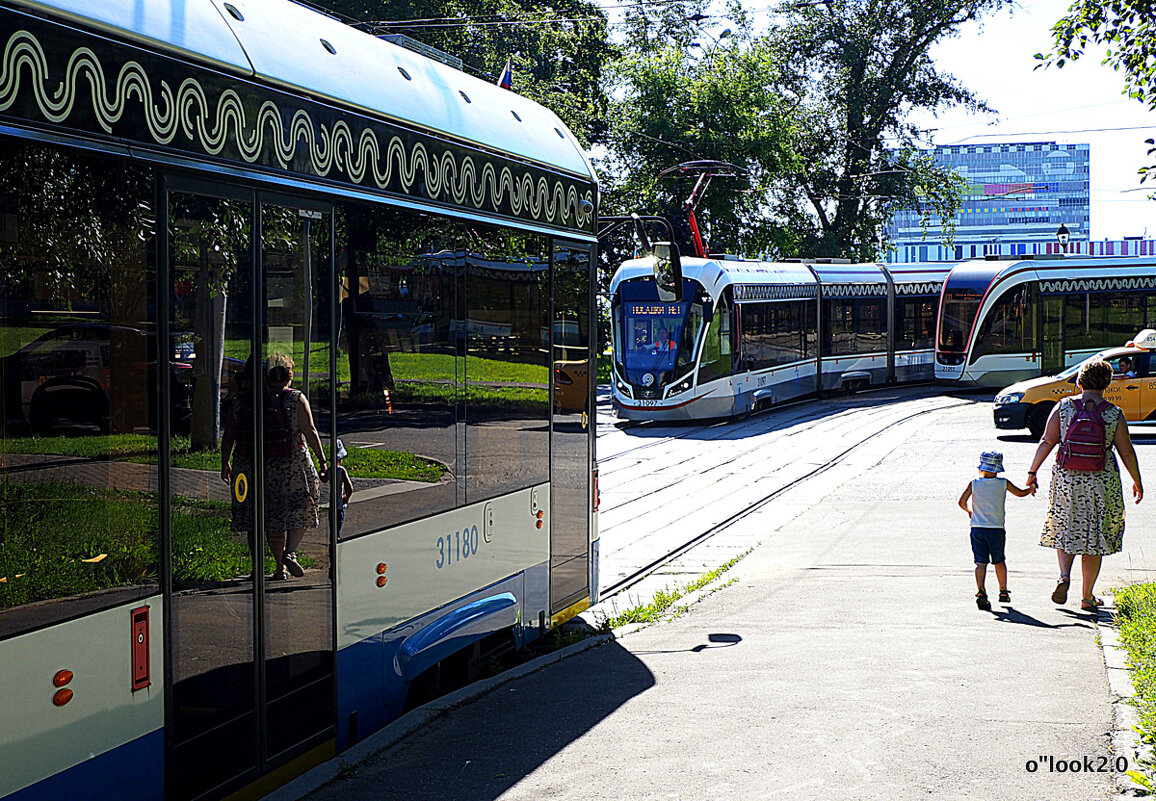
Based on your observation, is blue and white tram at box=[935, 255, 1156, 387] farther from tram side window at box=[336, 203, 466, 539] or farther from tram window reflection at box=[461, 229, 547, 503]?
tram side window at box=[336, 203, 466, 539]

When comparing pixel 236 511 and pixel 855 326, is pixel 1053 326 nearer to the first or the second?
pixel 855 326

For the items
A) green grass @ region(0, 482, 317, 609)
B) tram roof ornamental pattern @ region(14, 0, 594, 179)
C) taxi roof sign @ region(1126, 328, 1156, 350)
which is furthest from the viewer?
taxi roof sign @ region(1126, 328, 1156, 350)

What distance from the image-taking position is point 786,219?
4369cm

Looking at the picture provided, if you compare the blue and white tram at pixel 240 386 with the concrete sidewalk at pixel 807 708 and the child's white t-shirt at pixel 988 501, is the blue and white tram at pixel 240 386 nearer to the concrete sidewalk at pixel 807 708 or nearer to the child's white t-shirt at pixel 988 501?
the concrete sidewalk at pixel 807 708

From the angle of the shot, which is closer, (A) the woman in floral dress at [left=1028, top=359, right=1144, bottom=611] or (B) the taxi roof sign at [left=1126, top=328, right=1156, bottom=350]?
(A) the woman in floral dress at [left=1028, top=359, right=1144, bottom=611]

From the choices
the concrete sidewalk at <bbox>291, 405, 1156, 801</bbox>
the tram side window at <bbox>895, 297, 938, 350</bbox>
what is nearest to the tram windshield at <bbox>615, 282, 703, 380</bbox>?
the tram side window at <bbox>895, 297, 938, 350</bbox>

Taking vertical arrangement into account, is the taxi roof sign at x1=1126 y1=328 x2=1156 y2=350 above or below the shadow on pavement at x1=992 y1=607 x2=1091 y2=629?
above

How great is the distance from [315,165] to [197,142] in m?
0.80

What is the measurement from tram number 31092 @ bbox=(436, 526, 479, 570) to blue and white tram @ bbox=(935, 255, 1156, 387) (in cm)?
2627

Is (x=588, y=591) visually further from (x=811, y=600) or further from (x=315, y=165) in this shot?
(x=315, y=165)

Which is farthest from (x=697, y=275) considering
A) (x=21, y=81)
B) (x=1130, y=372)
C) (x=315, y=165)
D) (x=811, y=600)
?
(x=21, y=81)

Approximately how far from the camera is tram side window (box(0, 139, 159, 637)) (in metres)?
3.56

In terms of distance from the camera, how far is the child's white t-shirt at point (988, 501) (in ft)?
30.0

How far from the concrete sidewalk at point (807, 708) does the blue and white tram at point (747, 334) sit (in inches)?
597
